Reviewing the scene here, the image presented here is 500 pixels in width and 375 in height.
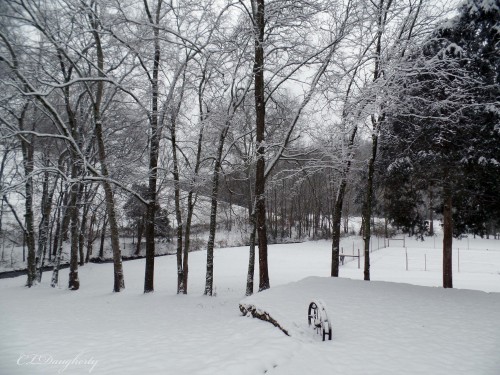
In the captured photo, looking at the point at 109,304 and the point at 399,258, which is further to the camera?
the point at 399,258

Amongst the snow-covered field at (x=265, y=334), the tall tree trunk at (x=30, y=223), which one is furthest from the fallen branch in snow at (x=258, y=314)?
the tall tree trunk at (x=30, y=223)

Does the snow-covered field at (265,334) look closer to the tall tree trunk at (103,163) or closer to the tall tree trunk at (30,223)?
the tall tree trunk at (103,163)

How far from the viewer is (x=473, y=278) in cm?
1923

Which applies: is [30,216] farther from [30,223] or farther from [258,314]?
[258,314]

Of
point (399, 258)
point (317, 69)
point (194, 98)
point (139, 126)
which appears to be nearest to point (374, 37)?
point (317, 69)

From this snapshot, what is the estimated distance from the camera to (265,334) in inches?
217

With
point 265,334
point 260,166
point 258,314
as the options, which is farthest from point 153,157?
point 265,334

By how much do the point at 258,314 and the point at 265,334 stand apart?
118cm

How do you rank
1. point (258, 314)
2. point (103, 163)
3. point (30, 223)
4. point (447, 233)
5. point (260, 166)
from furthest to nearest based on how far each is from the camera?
point (30, 223), point (103, 163), point (260, 166), point (447, 233), point (258, 314)

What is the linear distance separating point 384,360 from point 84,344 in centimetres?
512

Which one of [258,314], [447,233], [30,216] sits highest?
[30,216]

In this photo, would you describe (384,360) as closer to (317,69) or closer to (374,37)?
(317,69)

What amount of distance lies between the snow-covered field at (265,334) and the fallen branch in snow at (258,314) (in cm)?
10

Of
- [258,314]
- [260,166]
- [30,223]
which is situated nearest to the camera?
[258,314]
